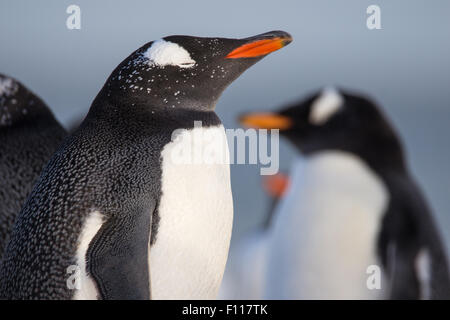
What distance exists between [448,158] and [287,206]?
1191 centimetres

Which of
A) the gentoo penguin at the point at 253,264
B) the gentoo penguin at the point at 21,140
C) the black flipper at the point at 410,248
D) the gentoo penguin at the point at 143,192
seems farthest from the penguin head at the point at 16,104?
the gentoo penguin at the point at 253,264

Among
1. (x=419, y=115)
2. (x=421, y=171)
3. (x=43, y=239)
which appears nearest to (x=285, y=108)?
(x=43, y=239)

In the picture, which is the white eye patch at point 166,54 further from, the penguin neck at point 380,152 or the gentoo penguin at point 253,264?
the gentoo penguin at point 253,264

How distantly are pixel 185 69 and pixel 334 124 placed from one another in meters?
1.72

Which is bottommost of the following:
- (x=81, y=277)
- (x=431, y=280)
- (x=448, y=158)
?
(x=448, y=158)

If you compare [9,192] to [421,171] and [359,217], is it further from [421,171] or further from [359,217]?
[421,171]

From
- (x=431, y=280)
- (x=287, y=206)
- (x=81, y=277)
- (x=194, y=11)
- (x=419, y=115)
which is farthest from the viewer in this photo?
(x=419, y=115)

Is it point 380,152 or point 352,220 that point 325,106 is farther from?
point 352,220

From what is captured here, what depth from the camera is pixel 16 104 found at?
85.2 inches

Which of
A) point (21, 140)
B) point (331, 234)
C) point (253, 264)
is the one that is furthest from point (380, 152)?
point (253, 264)

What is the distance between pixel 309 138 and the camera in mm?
3305

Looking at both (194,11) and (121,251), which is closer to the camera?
(121,251)

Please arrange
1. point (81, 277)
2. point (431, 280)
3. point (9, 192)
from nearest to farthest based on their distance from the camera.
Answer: point (81, 277), point (9, 192), point (431, 280)

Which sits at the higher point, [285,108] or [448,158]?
[285,108]
